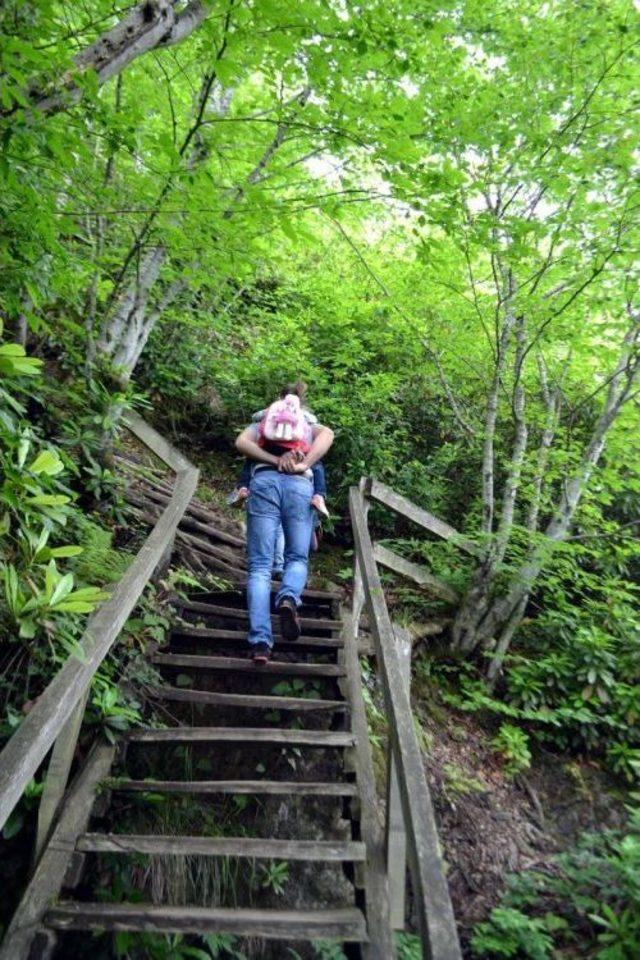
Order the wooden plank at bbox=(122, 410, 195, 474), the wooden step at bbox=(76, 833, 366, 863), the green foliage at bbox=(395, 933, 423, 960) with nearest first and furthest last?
the wooden step at bbox=(76, 833, 366, 863) → the green foliage at bbox=(395, 933, 423, 960) → the wooden plank at bbox=(122, 410, 195, 474)

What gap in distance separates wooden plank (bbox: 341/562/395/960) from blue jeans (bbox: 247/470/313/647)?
83cm

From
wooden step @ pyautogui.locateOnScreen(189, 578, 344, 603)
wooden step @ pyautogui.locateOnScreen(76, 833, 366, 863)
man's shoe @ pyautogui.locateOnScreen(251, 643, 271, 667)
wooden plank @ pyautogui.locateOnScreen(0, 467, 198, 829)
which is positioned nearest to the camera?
wooden plank @ pyautogui.locateOnScreen(0, 467, 198, 829)

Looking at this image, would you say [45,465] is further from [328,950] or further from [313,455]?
[328,950]

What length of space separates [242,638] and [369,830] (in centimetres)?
172

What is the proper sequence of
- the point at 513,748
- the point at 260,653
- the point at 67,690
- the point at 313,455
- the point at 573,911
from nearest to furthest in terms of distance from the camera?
1. the point at 67,690
2. the point at 260,653
3. the point at 573,911
4. the point at 313,455
5. the point at 513,748

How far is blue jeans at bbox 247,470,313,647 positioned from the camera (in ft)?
12.8

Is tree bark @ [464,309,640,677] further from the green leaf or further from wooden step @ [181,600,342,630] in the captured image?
the green leaf

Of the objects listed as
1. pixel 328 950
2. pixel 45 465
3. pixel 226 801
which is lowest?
pixel 328 950

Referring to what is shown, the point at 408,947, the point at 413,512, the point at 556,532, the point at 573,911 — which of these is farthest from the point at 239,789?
the point at 556,532

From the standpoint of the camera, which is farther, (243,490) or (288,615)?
(243,490)

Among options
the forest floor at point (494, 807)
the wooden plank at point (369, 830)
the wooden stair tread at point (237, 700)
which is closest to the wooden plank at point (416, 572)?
the forest floor at point (494, 807)

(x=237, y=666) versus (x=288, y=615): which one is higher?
(x=288, y=615)

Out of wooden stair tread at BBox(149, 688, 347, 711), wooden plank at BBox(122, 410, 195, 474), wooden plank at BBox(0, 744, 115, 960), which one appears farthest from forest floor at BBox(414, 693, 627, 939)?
wooden plank at BBox(122, 410, 195, 474)

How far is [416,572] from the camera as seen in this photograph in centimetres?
597
